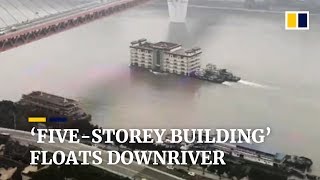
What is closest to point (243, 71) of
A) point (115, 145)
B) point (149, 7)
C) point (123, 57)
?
point (123, 57)

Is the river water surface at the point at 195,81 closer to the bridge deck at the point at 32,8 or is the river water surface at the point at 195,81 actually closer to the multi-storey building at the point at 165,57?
the multi-storey building at the point at 165,57

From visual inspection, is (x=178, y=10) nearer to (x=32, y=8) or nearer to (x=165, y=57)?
(x=32, y=8)

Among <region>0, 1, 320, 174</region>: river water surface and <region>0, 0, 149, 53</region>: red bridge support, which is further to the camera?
<region>0, 0, 149, 53</region>: red bridge support

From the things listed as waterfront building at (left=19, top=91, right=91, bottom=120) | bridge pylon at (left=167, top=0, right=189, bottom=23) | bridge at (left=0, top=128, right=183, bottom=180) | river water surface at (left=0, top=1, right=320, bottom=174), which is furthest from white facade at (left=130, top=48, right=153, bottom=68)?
bridge at (left=0, top=128, right=183, bottom=180)

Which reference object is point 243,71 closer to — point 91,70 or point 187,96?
point 187,96

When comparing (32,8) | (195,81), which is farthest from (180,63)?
(32,8)

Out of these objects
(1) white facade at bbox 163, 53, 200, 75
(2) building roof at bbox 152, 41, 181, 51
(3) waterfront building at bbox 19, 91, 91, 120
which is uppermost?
(2) building roof at bbox 152, 41, 181, 51

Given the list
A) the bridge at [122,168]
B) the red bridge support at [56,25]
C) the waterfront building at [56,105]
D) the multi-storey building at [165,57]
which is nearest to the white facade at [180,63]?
the multi-storey building at [165,57]

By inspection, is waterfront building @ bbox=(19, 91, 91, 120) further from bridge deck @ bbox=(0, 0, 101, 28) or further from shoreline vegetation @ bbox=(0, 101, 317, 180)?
bridge deck @ bbox=(0, 0, 101, 28)
